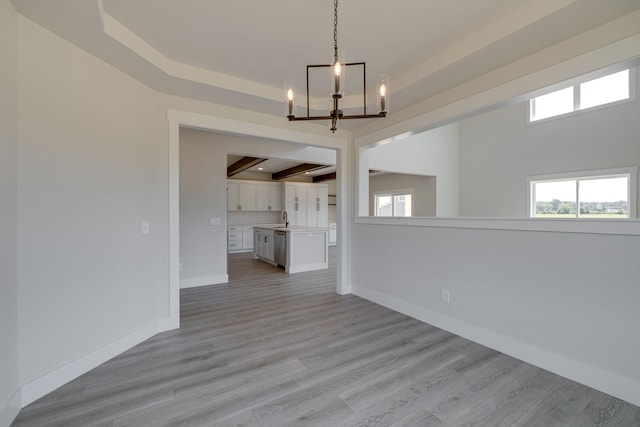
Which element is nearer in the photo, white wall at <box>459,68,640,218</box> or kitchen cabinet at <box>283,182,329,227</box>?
Answer: white wall at <box>459,68,640,218</box>

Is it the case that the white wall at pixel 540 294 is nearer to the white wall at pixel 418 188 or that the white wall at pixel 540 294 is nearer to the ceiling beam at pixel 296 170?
the ceiling beam at pixel 296 170

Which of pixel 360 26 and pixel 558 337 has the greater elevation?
pixel 360 26

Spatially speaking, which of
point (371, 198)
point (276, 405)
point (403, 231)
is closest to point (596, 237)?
point (403, 231)

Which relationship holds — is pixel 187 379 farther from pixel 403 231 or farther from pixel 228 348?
pixel 403 231

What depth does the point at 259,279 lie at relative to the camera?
504 centimetres

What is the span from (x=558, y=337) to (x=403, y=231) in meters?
1.68

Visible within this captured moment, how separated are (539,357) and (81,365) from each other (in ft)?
11.6

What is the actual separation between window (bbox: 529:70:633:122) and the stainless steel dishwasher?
212 inches

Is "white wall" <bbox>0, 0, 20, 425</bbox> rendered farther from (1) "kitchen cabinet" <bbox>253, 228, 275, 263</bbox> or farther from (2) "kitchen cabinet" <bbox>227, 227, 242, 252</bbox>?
(2) "kitchen cabinet" <bbox>227, 227, 242, 252</bbox>

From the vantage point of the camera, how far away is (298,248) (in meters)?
5.74

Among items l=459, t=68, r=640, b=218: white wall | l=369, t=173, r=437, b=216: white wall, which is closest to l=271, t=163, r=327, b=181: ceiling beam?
l=369, t=173, r=437, b=216: white wall

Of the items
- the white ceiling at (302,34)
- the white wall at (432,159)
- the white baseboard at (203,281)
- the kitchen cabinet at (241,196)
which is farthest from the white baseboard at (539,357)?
the kitchen cabinet at (241,196)

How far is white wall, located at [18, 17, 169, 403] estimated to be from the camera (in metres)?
1.77

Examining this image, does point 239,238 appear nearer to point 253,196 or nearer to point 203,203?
point 253,196
